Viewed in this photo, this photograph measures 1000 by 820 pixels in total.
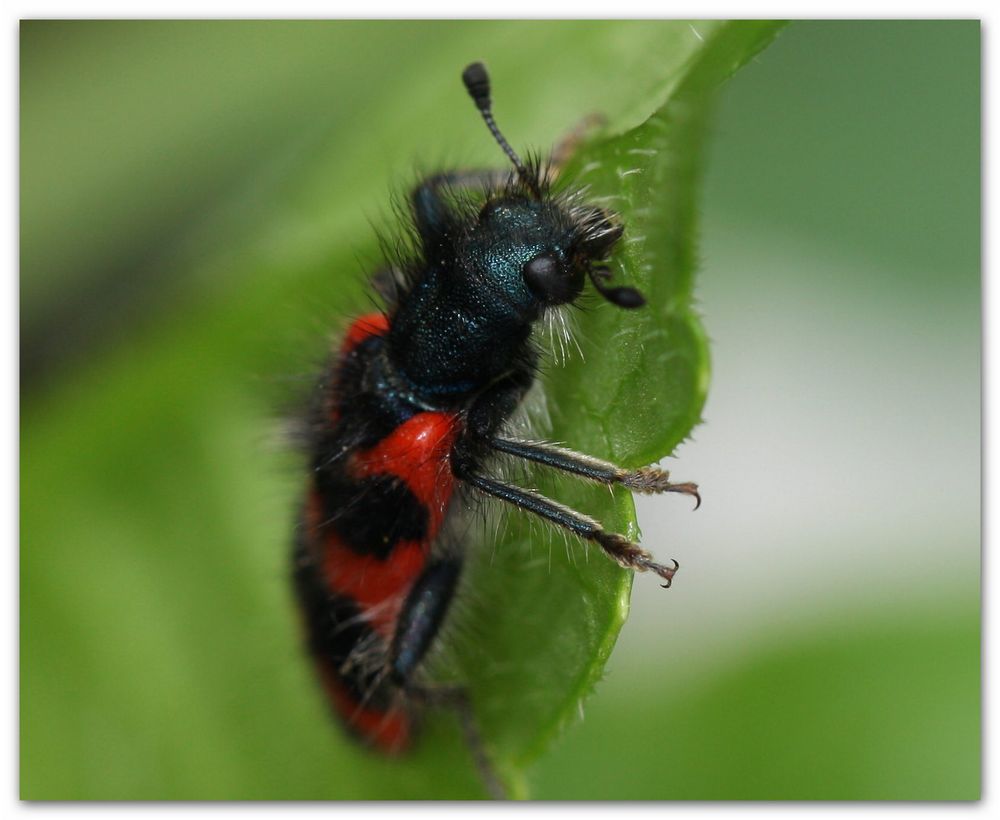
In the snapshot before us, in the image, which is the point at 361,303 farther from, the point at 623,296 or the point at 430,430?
the point at 623,296

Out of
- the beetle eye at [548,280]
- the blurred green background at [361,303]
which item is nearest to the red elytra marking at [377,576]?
the blurred green background at [361,303]

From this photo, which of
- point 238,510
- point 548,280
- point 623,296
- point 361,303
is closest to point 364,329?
point 361,303

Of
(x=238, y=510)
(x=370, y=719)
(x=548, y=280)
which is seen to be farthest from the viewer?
(x=238, y=510)

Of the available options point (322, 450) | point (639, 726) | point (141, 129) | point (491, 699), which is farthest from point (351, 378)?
point (141, 129)

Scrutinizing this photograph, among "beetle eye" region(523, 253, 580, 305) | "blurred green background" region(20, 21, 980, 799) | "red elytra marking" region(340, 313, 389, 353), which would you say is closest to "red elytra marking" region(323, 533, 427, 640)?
"blurred green background" region(20, 21, 980, 799)

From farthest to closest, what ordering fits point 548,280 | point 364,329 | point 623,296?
1. point 364,329
2. point 548,280
3. point 623,296

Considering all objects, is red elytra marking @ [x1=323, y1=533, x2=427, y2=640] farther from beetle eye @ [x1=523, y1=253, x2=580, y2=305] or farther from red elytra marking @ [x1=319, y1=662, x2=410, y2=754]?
beetle eye @ [x1=523, y1=253, x2=580, y2=305]

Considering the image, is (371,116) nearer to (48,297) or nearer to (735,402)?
(48,297)

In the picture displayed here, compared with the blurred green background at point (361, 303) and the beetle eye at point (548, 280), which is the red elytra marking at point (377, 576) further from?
the beetle eye at point (548, 280)
